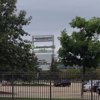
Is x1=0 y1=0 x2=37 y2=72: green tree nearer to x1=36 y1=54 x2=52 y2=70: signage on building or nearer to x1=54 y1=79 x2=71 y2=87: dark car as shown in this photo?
x1=54 y1=79 x2=71 y2=87: dark car

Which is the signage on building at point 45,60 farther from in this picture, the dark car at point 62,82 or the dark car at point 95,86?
the dark car at point 62,82

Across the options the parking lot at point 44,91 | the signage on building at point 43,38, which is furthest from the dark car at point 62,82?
A: the signage on building at point 43,38

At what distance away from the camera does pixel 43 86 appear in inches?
870

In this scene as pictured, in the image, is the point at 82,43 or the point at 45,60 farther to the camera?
the point at 45,60

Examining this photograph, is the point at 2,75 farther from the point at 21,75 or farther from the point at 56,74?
the point at 56,74

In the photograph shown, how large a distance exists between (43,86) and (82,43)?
336cm

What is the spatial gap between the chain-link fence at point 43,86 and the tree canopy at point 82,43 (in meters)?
1.01

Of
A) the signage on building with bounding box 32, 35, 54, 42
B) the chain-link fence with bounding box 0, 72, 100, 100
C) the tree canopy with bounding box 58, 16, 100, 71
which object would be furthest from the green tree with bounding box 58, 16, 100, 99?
the signage on building with bounding box 32, 35, 54, 42

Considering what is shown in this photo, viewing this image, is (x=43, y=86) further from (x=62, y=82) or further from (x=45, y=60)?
(x=45, y=60)

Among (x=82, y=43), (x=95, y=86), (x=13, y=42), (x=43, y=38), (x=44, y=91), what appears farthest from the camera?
(x=43, y=38)

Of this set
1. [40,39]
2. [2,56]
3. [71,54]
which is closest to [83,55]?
[71,54]

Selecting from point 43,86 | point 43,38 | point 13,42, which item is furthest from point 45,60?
point 43,86

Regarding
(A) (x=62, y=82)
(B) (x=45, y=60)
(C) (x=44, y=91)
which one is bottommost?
(C) (x=44, y=91)

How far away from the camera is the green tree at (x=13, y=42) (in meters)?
28.2
